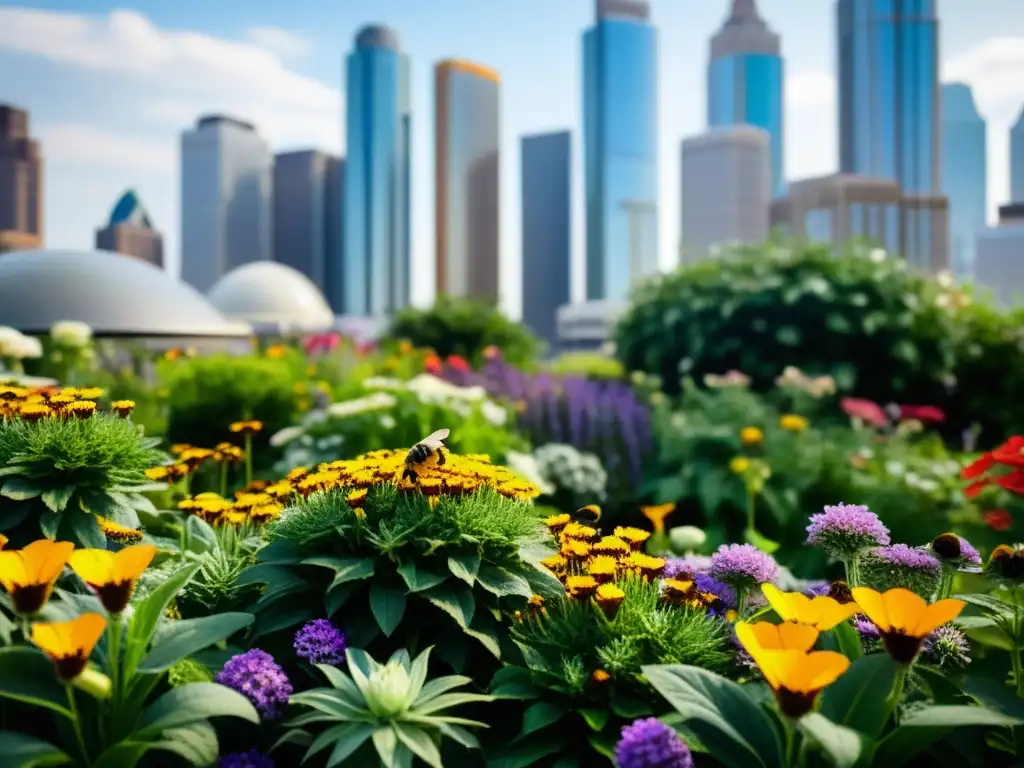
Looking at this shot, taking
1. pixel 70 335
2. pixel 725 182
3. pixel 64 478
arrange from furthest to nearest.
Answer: pixel 725 182 → pixel 70 335 → pixel 64 478

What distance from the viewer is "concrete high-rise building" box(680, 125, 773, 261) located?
4161 inches

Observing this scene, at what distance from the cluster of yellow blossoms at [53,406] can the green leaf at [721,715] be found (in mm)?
1233

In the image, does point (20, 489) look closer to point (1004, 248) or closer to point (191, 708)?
point (191, 708)

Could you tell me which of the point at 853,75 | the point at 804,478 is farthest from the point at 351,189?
the point at 804,478

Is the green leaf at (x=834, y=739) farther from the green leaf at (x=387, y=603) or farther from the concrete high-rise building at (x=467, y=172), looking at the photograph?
the concrete high-rise building at (x=467, y=172)

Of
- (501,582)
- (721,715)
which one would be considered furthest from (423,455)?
(721,715)

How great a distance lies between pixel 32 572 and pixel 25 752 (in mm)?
238

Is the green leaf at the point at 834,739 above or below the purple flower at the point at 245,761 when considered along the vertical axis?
above

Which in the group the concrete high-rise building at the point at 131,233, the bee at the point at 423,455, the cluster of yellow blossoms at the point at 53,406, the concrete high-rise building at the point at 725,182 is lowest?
the bee at the point at 423,455

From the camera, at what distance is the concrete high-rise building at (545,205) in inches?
4951

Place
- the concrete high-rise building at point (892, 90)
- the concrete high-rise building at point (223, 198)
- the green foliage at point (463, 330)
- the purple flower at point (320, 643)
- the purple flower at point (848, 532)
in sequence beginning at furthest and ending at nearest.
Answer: the concrete high-rise building at point (892, 90), the concrete high-rise building at point (223, 198), the green foliage at point (463, 330), the purple flower at point (848, 532), the purple flower at point (320, 643)

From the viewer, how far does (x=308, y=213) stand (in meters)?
112

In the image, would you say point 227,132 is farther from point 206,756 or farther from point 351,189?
point 206,756

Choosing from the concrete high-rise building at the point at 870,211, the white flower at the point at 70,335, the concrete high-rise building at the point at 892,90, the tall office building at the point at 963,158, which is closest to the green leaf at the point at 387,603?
the white flower at the point at 70,335
